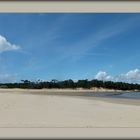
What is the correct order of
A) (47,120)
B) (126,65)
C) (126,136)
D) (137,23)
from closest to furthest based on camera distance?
(126,136) < (47,120) < (137,23) < (126,65)

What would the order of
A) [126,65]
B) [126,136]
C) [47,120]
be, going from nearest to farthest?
1. [126,136]
2. [47,120]
3. [126,65]

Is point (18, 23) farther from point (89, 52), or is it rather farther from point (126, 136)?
point (126, 136)

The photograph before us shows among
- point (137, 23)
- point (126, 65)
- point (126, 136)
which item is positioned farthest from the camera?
point (126, 65)

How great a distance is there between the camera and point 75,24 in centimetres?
331

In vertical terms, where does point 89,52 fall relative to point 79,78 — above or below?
above

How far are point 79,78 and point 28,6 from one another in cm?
107

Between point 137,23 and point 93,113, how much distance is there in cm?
107

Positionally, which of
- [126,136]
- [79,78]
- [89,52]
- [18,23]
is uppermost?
[18,23]

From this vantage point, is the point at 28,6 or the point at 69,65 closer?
the point at 28,6

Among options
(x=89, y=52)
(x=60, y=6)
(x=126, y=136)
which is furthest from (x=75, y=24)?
(x=126, y=136)

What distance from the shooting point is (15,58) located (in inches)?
134

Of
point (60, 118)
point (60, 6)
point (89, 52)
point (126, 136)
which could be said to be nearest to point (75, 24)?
point (89, 52)

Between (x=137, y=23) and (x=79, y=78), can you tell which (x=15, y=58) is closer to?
(x=79, y=78)

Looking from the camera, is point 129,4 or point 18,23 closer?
point 129,4
